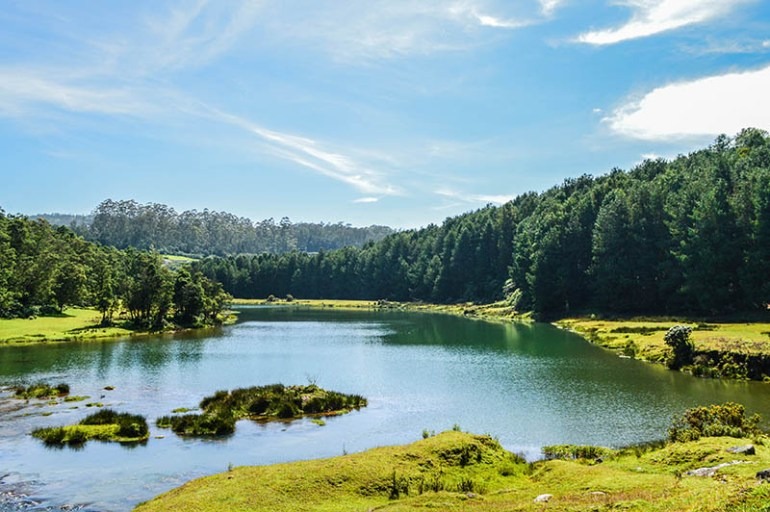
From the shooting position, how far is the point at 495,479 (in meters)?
25.9

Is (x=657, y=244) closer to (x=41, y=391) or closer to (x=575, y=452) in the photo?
(x=575, y=452)

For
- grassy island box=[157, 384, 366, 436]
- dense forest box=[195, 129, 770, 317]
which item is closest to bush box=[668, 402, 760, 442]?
grassy island box=[157, 384, 366, 436]

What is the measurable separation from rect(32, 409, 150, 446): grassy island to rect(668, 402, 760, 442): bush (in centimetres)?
3033

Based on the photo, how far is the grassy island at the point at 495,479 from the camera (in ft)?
64.6

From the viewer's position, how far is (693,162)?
150625 mm

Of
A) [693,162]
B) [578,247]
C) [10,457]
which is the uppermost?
[693,162]

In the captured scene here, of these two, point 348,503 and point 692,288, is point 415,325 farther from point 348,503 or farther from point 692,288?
point 348,503

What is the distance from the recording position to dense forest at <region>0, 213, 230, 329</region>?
106062 mm

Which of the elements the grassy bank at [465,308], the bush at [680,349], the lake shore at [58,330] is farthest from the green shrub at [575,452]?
the grassy bank at [465,308]

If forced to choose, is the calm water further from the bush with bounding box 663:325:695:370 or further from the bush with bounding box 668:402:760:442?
the bush with bounding box 668:402:760:442

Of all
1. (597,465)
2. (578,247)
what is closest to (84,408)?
(597,465)

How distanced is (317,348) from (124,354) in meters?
24.9

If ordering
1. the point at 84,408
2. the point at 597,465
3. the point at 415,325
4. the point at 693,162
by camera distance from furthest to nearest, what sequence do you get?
the point at 693,162 → the point at 415,325 → the point at 84,408 → the point at 597,465

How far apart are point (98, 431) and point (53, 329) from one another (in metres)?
68.9
